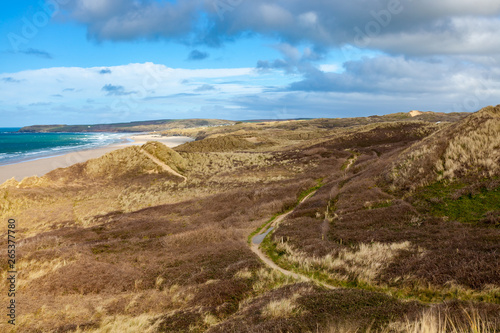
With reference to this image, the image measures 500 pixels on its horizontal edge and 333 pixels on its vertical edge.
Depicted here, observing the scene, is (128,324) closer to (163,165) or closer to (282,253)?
(282,253)

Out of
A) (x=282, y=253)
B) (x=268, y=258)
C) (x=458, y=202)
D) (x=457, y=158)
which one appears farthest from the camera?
(x=457, y=158)

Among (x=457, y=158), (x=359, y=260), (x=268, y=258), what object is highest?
(x=457, y=158)

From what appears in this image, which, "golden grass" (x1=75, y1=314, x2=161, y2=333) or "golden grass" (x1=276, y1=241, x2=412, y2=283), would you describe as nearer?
"golden grass" (x1=75, y1=314, x2=161, y2=333)

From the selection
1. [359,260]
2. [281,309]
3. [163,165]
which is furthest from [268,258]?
[163,165]

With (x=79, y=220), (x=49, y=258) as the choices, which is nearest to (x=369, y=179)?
(x=49, y=258)

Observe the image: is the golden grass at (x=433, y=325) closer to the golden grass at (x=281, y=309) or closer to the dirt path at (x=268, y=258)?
the golden grass at (x=281, y=309)

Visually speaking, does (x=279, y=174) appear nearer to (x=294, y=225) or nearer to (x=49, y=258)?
(x=294, y=225)

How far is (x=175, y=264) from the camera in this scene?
1805 cm

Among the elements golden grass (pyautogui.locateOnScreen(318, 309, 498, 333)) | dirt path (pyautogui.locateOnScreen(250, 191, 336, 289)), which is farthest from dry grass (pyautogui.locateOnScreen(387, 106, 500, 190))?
golden grass (pyautogui.locateOnScreen(318, 309, 498, 333))

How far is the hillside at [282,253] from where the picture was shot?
10039 mm

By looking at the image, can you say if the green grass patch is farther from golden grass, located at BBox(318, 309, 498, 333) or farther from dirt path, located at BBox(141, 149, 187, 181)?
dirt path, located at BBox(141, 149, 187, 181)

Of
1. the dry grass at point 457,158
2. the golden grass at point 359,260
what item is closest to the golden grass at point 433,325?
the golden grass at point 359,260

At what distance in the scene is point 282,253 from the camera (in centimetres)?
1950

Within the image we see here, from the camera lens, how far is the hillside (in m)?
10.0
